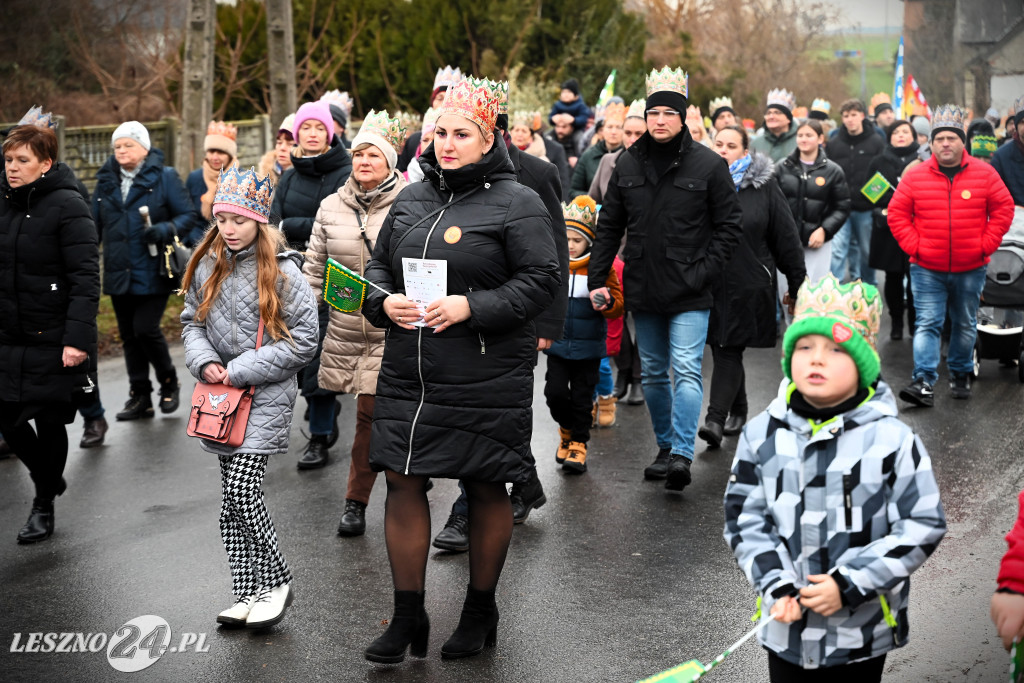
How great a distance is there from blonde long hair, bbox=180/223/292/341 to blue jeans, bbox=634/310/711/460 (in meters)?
2.63

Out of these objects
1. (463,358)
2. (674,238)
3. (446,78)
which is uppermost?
(446,78)

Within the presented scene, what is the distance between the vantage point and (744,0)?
4062cm

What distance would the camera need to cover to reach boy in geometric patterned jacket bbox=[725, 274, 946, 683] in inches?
135

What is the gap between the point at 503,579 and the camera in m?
5.93

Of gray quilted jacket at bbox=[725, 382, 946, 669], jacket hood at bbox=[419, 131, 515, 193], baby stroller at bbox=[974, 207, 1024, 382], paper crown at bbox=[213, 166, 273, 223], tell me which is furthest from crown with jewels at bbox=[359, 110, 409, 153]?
baby stroller at bbox=[974, 207, 1024, 382]

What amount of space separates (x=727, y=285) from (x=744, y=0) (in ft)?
114

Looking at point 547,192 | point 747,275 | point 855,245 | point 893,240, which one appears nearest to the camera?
point 547,192

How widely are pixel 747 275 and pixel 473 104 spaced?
3.66 metres

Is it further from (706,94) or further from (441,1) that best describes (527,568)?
(706,94)

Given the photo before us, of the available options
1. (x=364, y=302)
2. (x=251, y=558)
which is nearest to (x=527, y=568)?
(x=251, y=558)

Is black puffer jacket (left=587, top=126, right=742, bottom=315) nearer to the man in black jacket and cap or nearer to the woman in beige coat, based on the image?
the man in black jacket and cap

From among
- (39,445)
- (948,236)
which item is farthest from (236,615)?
(948,236)

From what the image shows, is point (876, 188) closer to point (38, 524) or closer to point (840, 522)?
point (38, 524)

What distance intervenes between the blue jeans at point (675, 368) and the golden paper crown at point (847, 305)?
3459 millimetres
